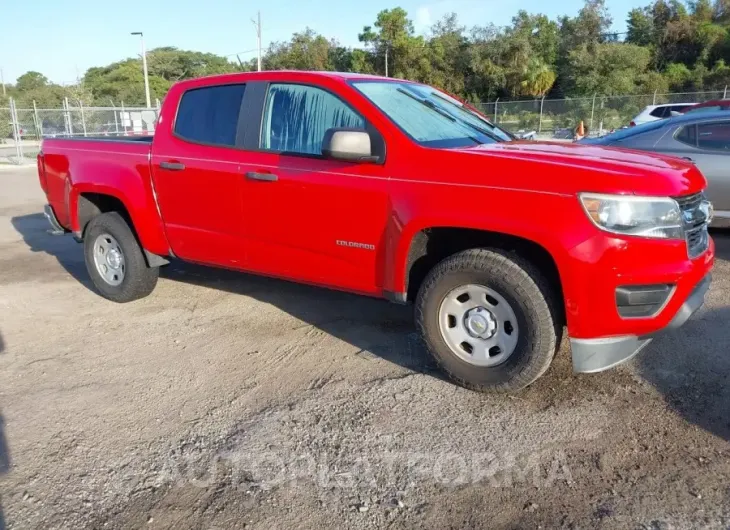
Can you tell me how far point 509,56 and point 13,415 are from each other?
1754 inches

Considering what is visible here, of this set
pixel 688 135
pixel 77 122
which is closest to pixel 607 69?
pixel 77 122

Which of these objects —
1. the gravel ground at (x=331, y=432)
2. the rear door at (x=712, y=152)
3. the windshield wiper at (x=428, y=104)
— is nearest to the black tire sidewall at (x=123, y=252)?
the gravel ground at (x=331, y=432)

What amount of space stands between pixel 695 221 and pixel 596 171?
71 cm

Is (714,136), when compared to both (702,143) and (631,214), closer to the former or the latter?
(702,143)

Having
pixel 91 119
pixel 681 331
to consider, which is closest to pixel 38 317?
pixel 681 331

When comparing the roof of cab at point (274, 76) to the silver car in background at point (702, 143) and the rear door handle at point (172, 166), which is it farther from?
the silver car in background at point (702, 143)

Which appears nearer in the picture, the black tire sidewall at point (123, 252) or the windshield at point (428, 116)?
the windshield at point (428, 116)

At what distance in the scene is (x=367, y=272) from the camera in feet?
13.0

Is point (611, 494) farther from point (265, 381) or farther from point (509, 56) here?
point (509, 56)

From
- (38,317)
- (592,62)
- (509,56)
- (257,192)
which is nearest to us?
(257,192)

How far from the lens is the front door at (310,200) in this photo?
151 inches

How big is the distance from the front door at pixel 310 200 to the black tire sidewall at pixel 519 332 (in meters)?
0.43

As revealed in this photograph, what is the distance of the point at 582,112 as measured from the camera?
27297mm

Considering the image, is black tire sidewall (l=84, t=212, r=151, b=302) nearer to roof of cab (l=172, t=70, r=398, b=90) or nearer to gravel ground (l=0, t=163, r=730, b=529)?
gravel ground (l=0, t=163, r=730, b=529)
